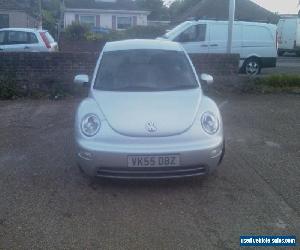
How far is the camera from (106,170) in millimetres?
5082

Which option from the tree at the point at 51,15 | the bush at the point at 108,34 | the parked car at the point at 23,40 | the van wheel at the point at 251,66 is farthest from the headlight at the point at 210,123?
the tree at the point at 51,15

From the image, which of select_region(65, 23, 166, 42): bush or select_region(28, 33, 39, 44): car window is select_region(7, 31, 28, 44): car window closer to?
select_region(28, 33, 39, 44): car window

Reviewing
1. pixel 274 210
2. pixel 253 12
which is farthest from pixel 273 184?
pixel 253 12

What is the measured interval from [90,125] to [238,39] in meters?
12.0

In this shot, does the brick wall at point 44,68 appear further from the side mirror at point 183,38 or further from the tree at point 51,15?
the tree at point 51,15

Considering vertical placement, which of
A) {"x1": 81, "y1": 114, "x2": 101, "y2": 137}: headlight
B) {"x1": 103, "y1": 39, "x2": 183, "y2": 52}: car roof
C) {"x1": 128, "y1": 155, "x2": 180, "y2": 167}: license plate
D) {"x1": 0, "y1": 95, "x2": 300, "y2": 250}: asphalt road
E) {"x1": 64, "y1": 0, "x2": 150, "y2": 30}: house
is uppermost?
{"x1": 64, "y1": 0, "x2": 150, "y2": 30}: house

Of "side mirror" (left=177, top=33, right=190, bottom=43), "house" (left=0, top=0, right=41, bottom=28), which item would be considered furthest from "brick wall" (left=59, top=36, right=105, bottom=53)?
"house" (left=0, top=0, right=41, bottom=28)

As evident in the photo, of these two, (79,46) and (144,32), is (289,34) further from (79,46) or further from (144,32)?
(79,46)

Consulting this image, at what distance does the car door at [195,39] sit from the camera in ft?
51.2

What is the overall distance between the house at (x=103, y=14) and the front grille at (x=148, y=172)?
38092 mm

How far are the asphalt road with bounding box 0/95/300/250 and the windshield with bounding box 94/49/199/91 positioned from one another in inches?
47.5

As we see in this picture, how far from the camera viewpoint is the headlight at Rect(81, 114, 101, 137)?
5215mm

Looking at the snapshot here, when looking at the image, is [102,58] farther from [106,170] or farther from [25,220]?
[25,220]

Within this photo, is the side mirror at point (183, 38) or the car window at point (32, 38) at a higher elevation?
the side mirror at point (183, 38)
